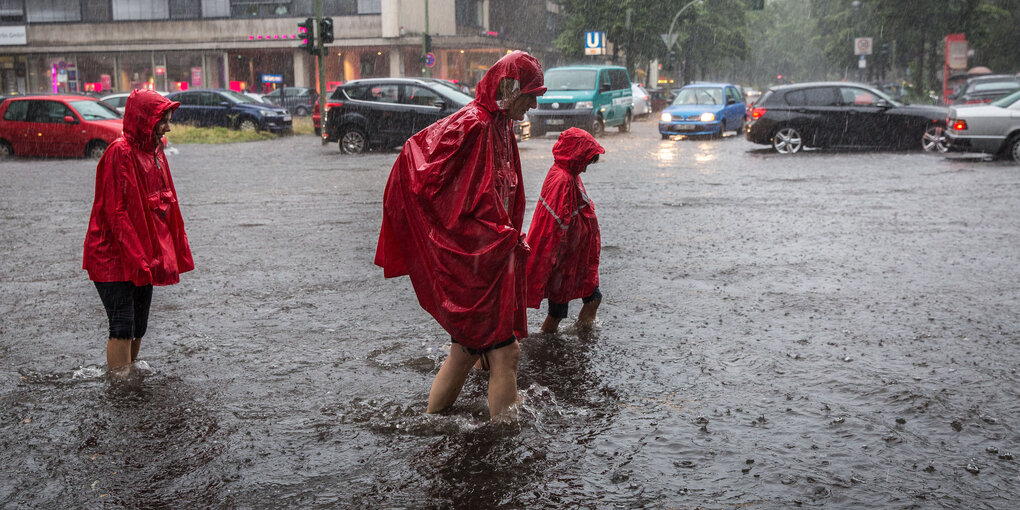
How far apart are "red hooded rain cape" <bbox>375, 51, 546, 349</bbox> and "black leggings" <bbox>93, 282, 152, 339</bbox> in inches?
63.0

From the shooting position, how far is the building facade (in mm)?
49312

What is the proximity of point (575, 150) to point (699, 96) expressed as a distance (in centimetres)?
2273

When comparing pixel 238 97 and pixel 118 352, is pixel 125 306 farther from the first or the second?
pixel 238 97

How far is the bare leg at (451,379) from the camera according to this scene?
4.14 meters

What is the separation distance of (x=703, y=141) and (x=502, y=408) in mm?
22271

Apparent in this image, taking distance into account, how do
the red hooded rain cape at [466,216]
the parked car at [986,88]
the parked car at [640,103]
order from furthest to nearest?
1. the parked car at [640,103]
2. the parked car at [986,88]
3. the red hooded rain cape at [466,216]

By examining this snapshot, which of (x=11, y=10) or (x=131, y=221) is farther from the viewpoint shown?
(x=11, y=10)

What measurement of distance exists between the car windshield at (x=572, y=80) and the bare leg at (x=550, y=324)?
2070 centimetres

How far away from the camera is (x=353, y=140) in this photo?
2120 centimetres

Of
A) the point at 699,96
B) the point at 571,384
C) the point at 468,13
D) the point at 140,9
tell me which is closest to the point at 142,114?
the point at 571,384

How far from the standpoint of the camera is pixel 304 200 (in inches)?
503

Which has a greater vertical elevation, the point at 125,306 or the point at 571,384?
the point at 125,306

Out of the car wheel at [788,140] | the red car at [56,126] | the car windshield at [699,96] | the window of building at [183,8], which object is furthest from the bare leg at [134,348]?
the window of building at [183,8]

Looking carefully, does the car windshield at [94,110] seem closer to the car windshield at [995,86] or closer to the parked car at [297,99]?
the parked car at [297,99]
